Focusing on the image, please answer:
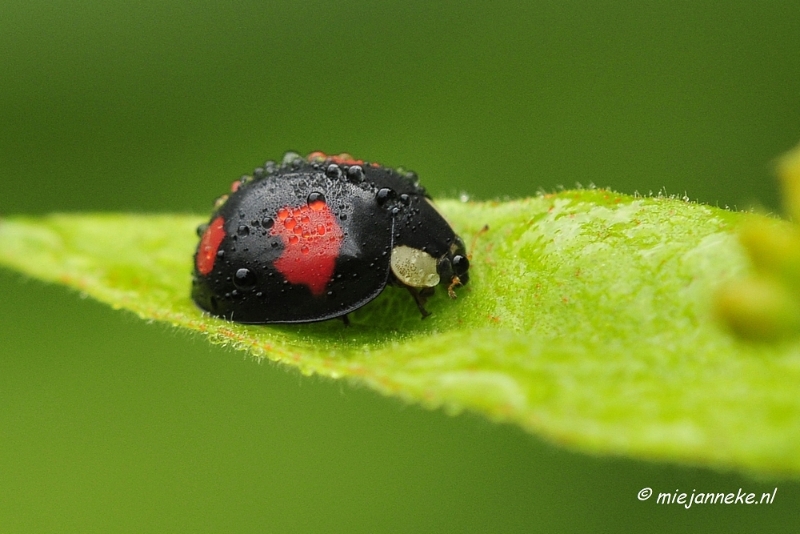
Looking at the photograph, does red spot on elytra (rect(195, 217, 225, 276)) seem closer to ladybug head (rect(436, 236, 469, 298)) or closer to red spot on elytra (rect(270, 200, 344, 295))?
red spot on elytra (rect(270, 200, 344, 295))

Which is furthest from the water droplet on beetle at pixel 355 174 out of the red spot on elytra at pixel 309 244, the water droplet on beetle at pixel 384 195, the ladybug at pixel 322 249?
the red spot on elytra at pixel 309 244

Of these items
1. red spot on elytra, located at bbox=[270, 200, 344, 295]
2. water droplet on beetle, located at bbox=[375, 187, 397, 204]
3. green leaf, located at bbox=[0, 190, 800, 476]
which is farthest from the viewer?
water droplet on beetle, located at bbox=[375, 187, 397, 204]

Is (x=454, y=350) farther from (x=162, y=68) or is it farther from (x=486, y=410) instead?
(x=162, y=68)

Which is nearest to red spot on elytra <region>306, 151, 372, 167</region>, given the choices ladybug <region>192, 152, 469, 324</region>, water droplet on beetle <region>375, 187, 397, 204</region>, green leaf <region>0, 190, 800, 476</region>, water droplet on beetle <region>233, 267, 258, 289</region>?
ladybug <region>192, 152, 469, 324</region>

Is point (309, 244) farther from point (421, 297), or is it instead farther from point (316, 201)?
point (421, 297)

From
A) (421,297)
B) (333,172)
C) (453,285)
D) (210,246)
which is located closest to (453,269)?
(453,285)
